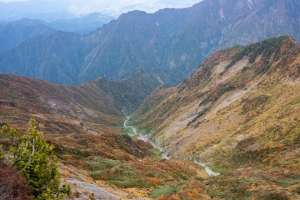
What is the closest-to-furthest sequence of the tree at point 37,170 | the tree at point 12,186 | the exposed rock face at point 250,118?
the tree at point 12,186 < the tree at point 37,170 < the exposed rock face at point 250,118

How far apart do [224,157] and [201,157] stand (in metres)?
10.5

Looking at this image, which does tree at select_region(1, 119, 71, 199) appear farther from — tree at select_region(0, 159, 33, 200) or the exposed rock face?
the exposed rock face

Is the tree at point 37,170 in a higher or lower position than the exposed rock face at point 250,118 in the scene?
lower

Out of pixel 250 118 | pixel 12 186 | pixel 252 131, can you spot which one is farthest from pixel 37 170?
pixel 250 118

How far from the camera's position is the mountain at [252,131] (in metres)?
42.7

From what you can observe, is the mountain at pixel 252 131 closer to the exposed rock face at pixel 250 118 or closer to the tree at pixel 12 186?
the exposed rock face at pixel 250 118

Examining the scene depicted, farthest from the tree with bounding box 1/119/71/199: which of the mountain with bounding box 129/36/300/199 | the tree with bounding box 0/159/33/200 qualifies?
the mountain with bounding box 129/36/300/199

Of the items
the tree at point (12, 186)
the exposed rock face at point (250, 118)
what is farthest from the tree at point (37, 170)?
the exposed rock face at point (250, 118)

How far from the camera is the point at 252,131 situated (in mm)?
86562

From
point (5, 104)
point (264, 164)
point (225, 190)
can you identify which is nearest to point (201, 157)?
point (264, 164)

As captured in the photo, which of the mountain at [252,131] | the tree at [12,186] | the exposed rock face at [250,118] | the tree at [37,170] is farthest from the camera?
the exposed rock face at [250,118]

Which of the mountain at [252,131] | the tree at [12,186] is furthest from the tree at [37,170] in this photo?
the mountain at [252,131]

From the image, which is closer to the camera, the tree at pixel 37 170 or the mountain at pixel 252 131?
the tree at pixel 37 170

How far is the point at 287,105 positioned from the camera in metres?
87.3
